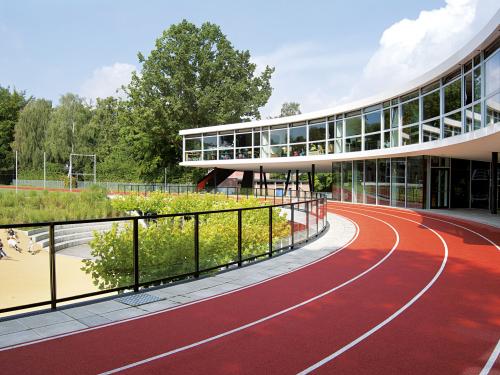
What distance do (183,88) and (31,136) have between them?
3467 centimetres

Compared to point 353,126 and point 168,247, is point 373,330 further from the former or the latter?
point 353,126

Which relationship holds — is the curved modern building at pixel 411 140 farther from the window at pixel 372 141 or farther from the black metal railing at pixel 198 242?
the black metal railing at pixel 198 242

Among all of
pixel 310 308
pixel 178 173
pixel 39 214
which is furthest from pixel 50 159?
pixel 310 308

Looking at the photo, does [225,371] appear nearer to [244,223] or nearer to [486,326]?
[486,326]

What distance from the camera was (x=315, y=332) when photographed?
5.76m

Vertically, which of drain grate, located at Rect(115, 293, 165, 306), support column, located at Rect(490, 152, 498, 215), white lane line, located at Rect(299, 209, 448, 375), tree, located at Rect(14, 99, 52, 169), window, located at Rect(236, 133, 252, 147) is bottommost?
white lane line, located at Rect(299, 209, 448, 375)

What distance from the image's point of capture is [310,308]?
22.4 feet

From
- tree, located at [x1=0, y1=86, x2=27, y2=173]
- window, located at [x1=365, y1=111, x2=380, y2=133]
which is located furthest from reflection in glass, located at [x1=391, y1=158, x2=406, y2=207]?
tree, located at [x1=0, y1=86, x2=27, y2=173]

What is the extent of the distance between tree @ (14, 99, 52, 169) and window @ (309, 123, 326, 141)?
5482cm

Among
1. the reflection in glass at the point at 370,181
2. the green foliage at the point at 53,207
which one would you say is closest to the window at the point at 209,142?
the green foliage at the point at 53,207

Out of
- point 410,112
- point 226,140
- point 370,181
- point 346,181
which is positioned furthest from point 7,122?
point 410,112

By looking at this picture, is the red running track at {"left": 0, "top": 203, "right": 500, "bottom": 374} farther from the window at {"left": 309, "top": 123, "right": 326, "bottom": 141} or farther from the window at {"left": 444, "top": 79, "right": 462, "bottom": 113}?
the window at {"left": 309, "top": 123, "right": 326, "bottom": 141}

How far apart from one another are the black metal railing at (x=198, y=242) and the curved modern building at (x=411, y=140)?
694 cm

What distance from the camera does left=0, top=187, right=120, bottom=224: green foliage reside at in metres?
26.4
